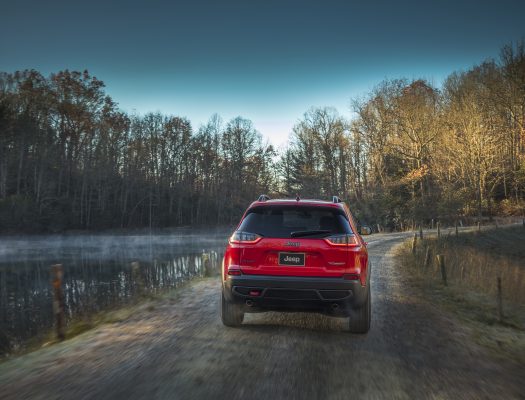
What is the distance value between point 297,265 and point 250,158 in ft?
186

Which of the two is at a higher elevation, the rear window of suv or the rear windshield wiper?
the rear window of suv

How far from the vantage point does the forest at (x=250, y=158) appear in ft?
135

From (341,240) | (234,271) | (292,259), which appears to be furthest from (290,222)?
(234,271)

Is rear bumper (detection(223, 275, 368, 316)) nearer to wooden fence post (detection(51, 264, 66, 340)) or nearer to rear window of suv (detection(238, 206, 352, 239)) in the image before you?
rear window of suv (detection(238, 206, 352, 239))

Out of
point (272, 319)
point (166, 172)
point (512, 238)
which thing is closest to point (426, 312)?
point (272, 319)

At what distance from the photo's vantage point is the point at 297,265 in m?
5.49

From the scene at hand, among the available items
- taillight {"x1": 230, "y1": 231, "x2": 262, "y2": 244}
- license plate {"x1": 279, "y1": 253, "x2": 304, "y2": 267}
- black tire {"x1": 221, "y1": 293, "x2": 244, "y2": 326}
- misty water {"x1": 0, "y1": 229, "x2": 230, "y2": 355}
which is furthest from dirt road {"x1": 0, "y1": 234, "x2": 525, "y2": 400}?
misty water {"x1": 0, "y1": 229, "x2": 230, "y2": 355}

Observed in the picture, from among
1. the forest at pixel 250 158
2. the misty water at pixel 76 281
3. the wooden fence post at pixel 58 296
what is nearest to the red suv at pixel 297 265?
the wooden fence post at pixel 58 296

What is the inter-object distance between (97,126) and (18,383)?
5159 cm

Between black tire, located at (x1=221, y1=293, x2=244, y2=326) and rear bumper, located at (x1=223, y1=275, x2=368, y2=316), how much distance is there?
0.71m

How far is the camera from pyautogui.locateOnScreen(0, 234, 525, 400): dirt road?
404cm

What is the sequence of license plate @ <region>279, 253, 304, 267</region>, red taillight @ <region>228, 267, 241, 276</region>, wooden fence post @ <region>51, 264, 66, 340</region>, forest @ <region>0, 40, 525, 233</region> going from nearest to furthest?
→ 1. license plate @ <region>279, 253, 304, 267</region>
2. red taillight @ <region>228, 267, 241, 276</region>
3. wooden fence post @ <region>51, 264, 66, 340</region>
4. forest @ <region>0, 40, 525, 233</region>

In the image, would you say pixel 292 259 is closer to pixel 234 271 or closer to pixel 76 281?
pixel 234 271

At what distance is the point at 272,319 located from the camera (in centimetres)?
709
